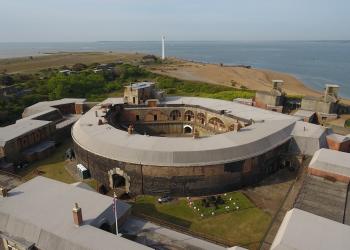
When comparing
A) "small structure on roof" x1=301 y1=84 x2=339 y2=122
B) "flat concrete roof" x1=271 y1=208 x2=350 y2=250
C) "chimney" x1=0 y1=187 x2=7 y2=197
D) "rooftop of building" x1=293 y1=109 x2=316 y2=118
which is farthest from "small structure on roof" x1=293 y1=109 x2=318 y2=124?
"chimney" x1=0 y1=187 x2=7 y2=197

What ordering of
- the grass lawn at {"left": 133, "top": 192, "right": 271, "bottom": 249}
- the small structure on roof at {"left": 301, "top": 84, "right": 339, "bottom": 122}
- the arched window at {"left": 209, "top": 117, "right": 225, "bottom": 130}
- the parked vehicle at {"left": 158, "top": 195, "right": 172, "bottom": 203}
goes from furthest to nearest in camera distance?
the small structure on roof at {"left": 301, "top": 84, "right": 339, "bottom": 122} < the arched window at {"left": 209, "top": 117, "right": 225, "bottom": 130} < the parked vehicle at {"left": 158, "top": 195, "right": 172, "bottom": 203} < the grass lawn at {"left": 133, "top": 192, "right": 271, "bottom": 249}

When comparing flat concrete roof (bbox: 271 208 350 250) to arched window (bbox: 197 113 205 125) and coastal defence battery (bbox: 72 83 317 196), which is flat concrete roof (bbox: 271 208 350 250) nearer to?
coastal defence battery (bbox: 72 83 317 196)

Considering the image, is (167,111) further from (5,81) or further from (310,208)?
(5,81)

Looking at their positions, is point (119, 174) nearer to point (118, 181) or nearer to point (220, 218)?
point (118, 181)

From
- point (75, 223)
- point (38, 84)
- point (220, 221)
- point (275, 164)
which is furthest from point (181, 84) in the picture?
point (75, 223)

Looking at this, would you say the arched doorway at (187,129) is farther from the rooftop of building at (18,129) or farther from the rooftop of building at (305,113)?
the rooftop of building at (18,129)

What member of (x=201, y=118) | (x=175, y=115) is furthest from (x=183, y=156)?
(x=175, y=115)
